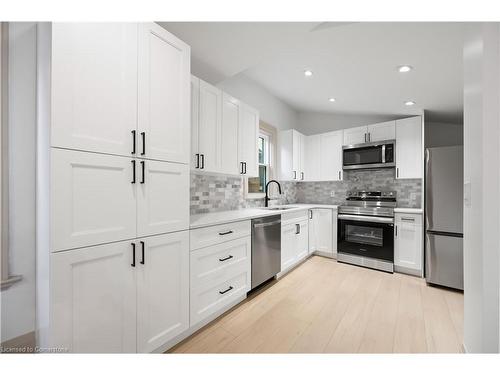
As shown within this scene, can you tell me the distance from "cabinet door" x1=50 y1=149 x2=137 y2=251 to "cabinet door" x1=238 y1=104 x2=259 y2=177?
5.01ft

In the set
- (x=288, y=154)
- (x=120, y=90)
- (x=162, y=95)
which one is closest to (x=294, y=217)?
(x=288, y=154)

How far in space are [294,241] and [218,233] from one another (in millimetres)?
1618

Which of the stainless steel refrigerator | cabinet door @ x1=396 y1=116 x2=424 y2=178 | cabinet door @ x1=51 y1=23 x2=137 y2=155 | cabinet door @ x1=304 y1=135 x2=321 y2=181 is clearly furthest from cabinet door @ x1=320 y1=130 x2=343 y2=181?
cabinet door @ x1=51 y1=23 x2=137 y2=155

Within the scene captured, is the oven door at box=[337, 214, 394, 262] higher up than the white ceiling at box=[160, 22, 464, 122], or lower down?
lower down

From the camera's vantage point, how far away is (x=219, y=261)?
1906 millimetres

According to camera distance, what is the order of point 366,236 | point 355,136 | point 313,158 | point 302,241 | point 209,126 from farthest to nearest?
1. point 313,158
2. point 355,136
3. point 302,241
4. point 366,236
5. point 209,126

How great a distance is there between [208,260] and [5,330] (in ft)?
3.79

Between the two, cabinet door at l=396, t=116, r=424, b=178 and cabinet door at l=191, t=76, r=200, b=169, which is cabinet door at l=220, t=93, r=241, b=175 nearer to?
cabinet door at l=191, t=76, r=200, b=169

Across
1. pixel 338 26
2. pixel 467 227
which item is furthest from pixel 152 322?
pixel 338 26

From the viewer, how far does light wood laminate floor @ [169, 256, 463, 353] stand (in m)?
1.63

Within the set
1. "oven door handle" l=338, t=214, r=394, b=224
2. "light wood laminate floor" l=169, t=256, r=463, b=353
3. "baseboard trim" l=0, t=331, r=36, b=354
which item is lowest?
"light wood laminate floor" l=169, t=256, r=463, b=353

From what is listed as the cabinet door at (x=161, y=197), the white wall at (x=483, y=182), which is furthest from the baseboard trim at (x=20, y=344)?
the white wall at (x=483, y=182)

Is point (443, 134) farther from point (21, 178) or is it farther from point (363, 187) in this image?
point (21, 178)

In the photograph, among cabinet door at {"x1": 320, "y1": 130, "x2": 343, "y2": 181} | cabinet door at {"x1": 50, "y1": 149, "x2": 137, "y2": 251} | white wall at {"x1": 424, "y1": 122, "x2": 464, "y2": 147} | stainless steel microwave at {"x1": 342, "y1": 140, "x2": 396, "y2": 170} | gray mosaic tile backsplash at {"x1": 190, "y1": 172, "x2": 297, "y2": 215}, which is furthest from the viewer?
cabinet door at {"x1": 320, "y1": 130, "x2": 343, "y2": 181}
